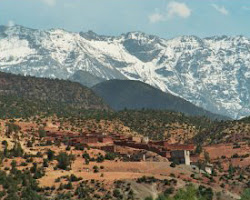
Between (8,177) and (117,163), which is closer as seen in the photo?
(8,177)

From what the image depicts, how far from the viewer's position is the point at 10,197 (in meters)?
154

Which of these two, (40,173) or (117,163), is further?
(117,163)

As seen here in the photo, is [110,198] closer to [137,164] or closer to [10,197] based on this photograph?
[10,197]

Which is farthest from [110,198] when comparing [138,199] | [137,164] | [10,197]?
[137,164]

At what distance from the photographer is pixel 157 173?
182 m

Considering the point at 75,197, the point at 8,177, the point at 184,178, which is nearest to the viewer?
the point at 75,197

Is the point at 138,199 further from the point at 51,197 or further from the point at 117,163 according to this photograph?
the point at 117,163

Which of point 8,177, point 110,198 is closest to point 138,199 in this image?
point 110,198

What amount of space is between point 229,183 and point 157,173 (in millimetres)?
19485

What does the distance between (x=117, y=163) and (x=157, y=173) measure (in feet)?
39.8

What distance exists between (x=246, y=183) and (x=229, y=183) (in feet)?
16.6

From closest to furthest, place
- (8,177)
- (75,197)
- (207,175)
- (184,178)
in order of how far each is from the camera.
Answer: (75,197) → (8,177) → (184,178) → (207,175)

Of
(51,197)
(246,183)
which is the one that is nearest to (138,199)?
(51,197)

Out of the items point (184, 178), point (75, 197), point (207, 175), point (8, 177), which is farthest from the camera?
point (207, 175)
